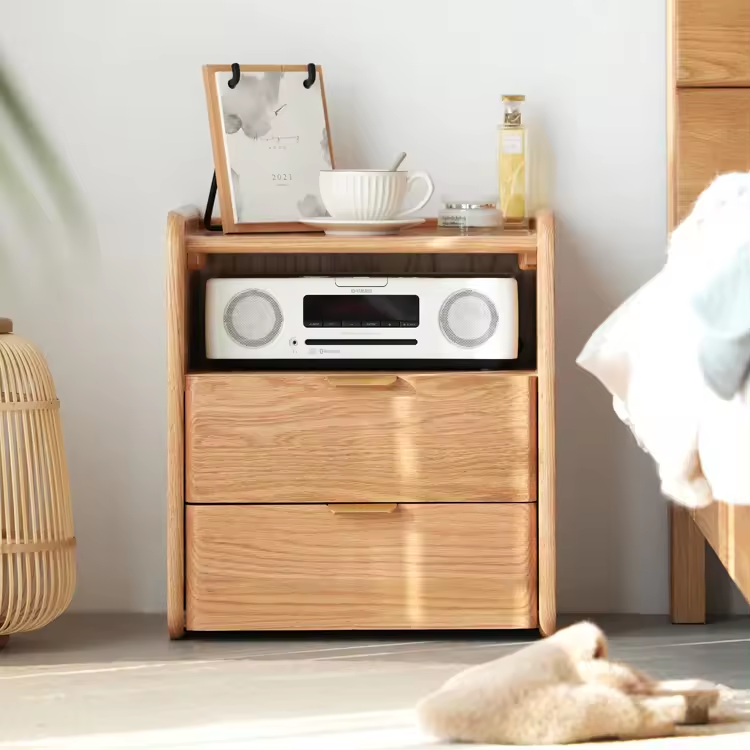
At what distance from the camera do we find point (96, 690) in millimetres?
1669

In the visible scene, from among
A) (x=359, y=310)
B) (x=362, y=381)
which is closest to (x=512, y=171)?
(x=359, y=310)

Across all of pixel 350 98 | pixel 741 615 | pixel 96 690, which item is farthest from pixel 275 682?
pixel 350 98

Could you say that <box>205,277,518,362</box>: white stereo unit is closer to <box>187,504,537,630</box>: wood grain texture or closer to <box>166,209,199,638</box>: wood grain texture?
<box>166,209,199,638</box>: wood grain texture

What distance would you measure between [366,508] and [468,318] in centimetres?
37

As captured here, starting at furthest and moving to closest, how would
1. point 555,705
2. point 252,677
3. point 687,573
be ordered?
point 687,573
point 252,677
point 555,705

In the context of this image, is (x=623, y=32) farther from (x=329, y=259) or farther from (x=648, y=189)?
A: (x=329, y=259)

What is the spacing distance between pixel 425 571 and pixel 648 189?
87 centimetres

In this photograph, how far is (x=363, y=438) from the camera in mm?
1870

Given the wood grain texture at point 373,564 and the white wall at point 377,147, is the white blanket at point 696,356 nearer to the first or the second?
the wood grain texture at point 373,564

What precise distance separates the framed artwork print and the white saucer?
11cm

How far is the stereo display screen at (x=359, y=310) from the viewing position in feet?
6.23

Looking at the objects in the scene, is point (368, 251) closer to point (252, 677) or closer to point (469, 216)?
point (469, 216)

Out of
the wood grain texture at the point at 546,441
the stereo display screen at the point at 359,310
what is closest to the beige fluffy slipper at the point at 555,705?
the wood grain texture at the point at 546,441

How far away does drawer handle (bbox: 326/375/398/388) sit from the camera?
1.85 metres
